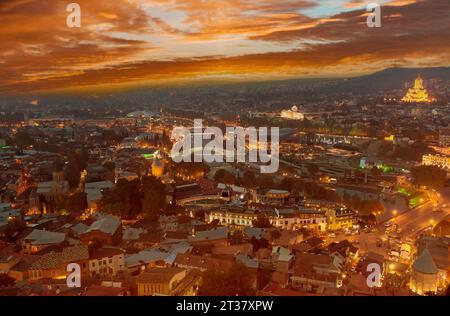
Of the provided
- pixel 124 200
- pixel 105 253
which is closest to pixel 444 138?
pixel 124 200

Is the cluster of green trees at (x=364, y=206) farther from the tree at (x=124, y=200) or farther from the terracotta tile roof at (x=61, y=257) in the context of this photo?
the terracotta tile roof at (x=61, y=257)

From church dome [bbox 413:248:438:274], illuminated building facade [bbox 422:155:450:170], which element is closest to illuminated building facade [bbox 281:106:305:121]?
illuminated building facade [bbox 422:155:450:170]

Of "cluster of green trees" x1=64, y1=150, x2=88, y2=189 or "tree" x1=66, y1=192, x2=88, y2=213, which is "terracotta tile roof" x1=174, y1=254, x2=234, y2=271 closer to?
"tree" x1=66, y1=192, x2=88, y2=213

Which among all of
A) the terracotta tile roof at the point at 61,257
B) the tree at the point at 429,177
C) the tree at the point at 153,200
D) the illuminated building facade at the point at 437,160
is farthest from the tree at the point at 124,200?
the illuminated building facade at the point at 437,160

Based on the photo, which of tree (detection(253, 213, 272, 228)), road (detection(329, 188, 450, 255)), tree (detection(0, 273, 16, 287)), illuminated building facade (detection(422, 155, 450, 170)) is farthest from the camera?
illuminated building facade (detection(422, 155, 450, 170))

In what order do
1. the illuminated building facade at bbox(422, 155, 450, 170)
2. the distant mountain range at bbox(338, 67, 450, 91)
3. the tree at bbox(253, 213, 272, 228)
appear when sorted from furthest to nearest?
the distant mountain range at bbox(338, 67, 450, 91)
the illuminated building facade at bbox(422, 155, 450, 170)
the tree at bbox(253, 213, 272, 228)

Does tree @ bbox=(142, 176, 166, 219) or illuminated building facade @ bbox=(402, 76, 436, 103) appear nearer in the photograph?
tree @ bbox=(142, 176, 166, 219)
